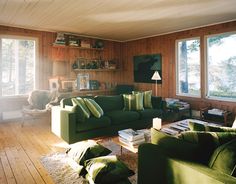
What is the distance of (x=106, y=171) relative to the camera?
2.09 metres

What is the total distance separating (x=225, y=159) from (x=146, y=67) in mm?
5493

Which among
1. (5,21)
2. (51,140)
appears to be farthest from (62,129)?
(5,21)

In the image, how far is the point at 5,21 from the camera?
476cm

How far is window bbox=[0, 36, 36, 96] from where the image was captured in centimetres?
527

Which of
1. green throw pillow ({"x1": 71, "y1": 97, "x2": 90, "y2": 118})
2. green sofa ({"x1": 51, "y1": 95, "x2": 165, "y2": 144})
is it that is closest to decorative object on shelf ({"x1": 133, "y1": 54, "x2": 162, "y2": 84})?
green sofa ({"x1": 51, "y1": 95, "x2": 165, "y2": 144})

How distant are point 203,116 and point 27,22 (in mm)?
4698

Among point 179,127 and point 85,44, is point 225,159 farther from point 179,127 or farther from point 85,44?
point 85,44

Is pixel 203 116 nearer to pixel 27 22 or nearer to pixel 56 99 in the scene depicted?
pixel 56 99

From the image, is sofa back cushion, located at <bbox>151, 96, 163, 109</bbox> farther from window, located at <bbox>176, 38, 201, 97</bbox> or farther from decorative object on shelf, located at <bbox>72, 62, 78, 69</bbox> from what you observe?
decorative object on shelf, located at <bbox>72, 62, 78, 69</bbox>

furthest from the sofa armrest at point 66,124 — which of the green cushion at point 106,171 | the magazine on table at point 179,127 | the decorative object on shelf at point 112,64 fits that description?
the decorative object on shelf at point 112,64

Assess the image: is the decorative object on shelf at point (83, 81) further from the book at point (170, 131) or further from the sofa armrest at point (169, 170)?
the sofa armrest at point (169, 170)

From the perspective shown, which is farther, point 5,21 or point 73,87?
point 73,87


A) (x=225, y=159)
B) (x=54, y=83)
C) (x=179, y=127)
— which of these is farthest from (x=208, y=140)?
(x=54, y=83)

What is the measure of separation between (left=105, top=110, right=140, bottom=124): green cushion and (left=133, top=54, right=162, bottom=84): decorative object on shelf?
7.78 feet
